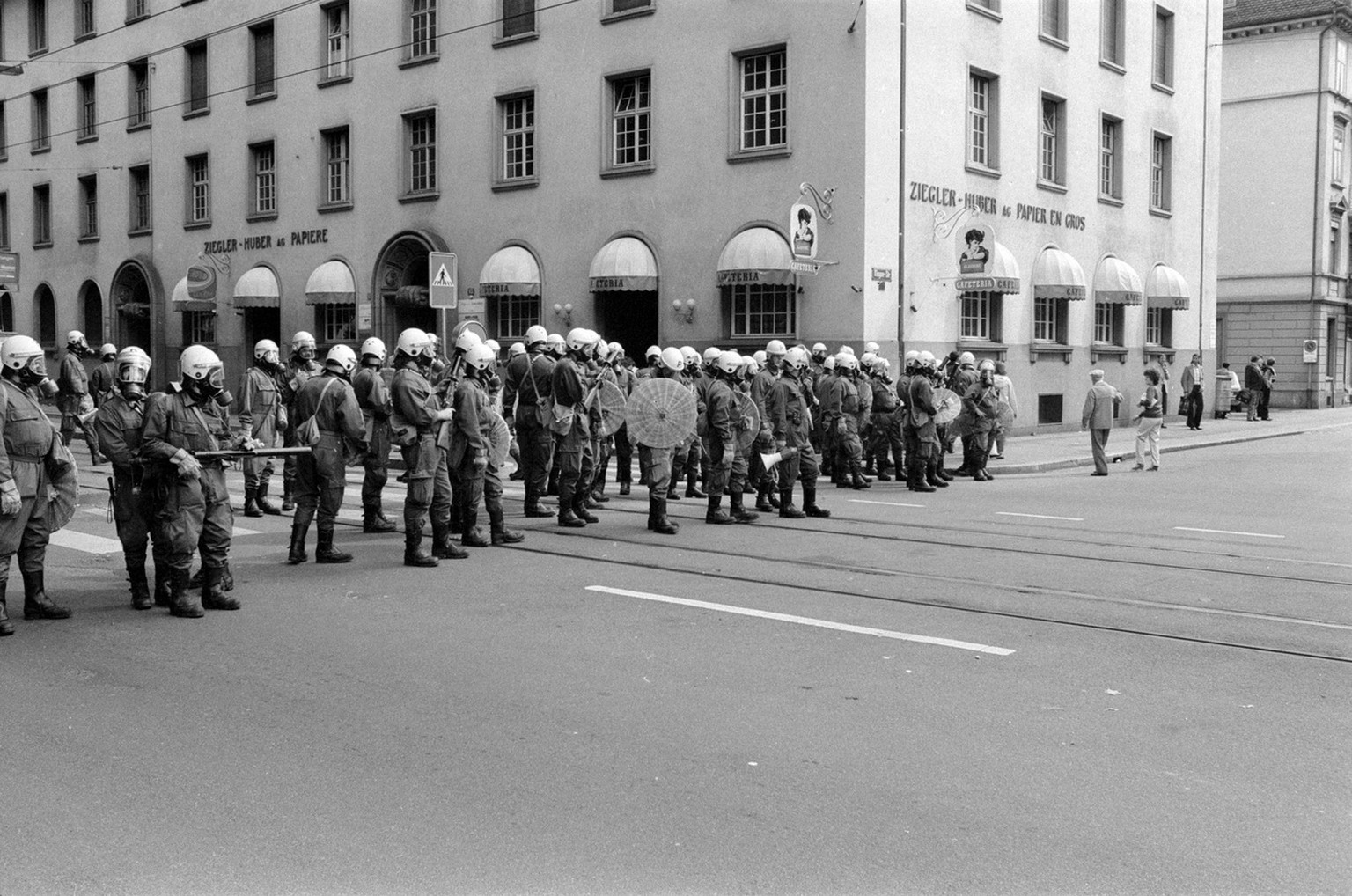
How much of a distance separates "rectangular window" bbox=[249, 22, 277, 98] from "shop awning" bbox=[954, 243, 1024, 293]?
746 inches

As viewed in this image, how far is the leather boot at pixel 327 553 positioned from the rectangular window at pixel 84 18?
Result: 3539cm

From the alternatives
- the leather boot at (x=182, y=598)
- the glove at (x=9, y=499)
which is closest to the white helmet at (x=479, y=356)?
the leather boot at (x=182, y=598)

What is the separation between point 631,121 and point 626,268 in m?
3.15

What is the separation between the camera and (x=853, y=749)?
5.47 meters

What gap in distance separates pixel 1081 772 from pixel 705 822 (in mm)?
1545

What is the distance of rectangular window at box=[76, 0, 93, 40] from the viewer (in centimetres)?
4034

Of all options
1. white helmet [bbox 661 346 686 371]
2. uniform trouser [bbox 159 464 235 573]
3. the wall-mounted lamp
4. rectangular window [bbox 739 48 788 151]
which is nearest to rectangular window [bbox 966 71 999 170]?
rectangular window [bbox 739 48 788 151]

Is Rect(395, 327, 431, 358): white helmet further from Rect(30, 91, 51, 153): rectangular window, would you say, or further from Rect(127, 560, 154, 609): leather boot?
Rect(30, 91, 51, 153): rectangular window

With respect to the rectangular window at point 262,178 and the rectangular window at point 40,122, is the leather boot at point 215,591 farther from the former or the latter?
the rectangular window at point 40,122

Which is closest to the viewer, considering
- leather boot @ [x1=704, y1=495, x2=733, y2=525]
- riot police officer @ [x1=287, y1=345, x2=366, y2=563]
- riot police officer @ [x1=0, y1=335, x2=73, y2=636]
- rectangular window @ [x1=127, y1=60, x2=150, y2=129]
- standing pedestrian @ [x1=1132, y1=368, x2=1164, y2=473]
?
riot police officer @ [x1=0, y1=335, x2=73, y2=636]

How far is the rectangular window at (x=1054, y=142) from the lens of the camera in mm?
29156

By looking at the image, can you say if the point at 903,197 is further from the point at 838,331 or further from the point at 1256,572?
the point at 1256,572

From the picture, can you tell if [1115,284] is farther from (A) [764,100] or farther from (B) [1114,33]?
(A) [764,100]

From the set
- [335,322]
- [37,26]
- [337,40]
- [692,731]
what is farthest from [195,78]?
[692,731]
